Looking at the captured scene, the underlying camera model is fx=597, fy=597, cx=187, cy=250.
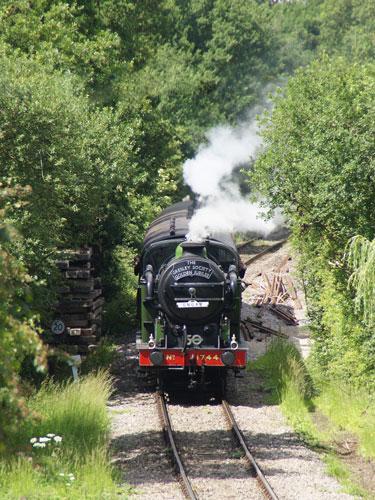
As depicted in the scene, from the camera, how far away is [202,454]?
8875mm

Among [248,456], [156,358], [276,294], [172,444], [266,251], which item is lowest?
[248,456]

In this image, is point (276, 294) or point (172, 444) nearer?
point (172, 444)

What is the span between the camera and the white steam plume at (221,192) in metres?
11.8

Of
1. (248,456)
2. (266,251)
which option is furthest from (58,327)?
(266,251)

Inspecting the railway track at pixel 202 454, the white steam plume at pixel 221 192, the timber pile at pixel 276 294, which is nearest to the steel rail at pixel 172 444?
the railway track at pixel 202 454

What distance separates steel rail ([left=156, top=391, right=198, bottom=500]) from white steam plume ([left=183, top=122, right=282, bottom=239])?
3136 millimetres

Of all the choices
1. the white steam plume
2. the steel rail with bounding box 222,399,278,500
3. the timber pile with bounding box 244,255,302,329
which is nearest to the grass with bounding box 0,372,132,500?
the steel rail with bounding box 222,399,278,500

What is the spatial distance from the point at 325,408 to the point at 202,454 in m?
2.94

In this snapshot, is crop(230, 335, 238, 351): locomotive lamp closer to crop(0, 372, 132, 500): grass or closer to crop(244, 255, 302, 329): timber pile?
crop(0, 372, 132, 500): grass

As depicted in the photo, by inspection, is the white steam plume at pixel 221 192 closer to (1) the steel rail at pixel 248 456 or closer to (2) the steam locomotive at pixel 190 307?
(2) the steam locomotive at pixel 190 307

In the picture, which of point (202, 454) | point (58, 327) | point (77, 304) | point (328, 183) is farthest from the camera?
point (77, 304)

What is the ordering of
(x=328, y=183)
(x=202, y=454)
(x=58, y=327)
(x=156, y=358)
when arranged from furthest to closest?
1. (x=58, y=327)
2. (x=328, y=183)
3. (x=156, y=358)
4. (x=202, y=454)

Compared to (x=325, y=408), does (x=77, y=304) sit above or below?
above

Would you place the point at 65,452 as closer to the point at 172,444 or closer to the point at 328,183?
the point at 172,444
